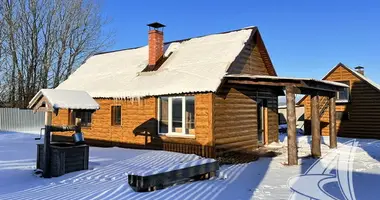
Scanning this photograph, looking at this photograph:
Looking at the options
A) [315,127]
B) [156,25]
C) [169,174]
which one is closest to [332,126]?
[315,127]

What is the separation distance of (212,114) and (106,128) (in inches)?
258

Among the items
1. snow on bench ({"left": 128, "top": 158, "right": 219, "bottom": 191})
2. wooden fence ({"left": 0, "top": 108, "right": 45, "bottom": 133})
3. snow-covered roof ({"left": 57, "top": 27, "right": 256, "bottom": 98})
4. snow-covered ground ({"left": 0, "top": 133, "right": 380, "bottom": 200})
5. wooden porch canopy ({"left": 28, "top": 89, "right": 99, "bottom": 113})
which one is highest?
snow-covered roof ({"left": 57, "top": 27, "right": 256, "bottom": 98})

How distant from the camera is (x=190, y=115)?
12.6 m

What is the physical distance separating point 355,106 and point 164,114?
51.5 ft

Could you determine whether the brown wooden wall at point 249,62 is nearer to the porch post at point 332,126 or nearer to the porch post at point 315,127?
the porch post at point 315,127

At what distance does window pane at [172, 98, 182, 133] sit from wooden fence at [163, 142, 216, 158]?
0.66 metres

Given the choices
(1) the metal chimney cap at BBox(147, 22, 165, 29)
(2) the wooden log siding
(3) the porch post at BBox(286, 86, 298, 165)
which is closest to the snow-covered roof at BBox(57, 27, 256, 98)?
(2) the wooden log siding

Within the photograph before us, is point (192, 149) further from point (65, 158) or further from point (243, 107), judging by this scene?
point (65, 158)

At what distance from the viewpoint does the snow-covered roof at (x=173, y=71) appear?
40.8 feet

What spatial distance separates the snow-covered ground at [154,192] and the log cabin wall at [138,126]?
1394mm

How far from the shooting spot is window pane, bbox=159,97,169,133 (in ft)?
43.5

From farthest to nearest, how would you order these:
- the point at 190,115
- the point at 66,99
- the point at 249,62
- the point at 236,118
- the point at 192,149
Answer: the point at 249,62 < the point at 236,118 < the point at 190,115 < the point at 192,149 < the point at 66,99

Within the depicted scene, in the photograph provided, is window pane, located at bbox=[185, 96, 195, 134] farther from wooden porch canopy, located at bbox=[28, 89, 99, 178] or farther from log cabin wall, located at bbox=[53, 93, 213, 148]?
wooden porch canopy, located at bbox=[28, 89, 99, 178]

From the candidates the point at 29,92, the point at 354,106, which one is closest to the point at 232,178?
the point at 354,106
